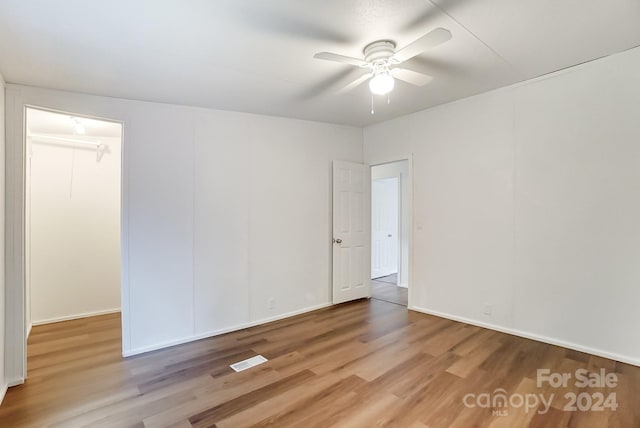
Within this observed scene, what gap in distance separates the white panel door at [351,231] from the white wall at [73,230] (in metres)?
3.23

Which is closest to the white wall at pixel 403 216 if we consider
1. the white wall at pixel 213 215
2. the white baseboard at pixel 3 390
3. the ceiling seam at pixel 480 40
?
the white wall at pixel 213 215

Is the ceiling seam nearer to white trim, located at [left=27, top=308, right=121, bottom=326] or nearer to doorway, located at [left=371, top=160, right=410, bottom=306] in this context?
doorway, located at [left=371, top=160, right=410, bottom=306]

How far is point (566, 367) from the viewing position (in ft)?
8.56

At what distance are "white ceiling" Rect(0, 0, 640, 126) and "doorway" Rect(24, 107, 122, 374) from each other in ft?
5.24

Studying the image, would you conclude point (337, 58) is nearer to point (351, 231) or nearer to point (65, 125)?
point (351, 231)

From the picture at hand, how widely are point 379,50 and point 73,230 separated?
179 inches

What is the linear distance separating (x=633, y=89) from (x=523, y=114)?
809 mm

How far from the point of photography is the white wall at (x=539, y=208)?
268 cm

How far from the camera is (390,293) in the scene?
5156 millimetres

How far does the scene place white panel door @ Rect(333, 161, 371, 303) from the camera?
4539 mm

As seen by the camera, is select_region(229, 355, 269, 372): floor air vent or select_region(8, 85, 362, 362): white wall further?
select_region(8, 85, 362, 362): white wall

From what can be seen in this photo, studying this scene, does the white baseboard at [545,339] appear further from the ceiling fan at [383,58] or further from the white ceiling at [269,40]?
the ceiling fan at [383,58]

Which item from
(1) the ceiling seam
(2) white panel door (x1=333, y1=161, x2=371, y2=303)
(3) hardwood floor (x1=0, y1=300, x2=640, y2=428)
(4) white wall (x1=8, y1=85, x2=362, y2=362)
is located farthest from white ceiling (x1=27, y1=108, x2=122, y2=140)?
(1) the ceiling seam

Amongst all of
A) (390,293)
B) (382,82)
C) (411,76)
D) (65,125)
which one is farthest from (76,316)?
(411,76)
